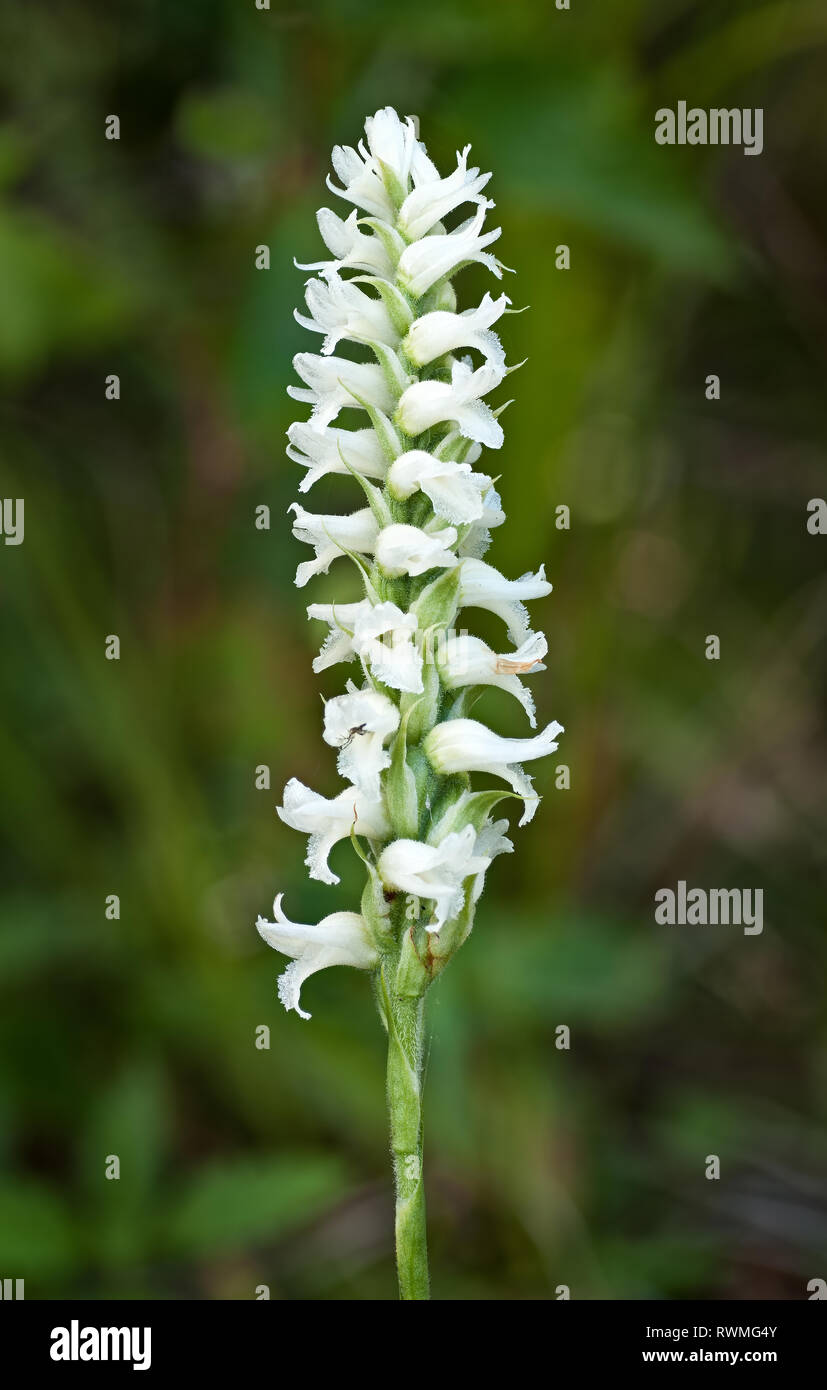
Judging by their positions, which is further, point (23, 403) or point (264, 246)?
point (23, 403)

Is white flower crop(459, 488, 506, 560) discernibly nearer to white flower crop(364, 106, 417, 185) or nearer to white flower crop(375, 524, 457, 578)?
white flower crop(375, 524, 457, 578)

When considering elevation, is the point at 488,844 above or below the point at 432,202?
below

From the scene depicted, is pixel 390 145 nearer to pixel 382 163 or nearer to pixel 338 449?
pixel 382 163

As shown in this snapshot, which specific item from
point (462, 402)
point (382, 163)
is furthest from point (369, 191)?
point (462, 402)

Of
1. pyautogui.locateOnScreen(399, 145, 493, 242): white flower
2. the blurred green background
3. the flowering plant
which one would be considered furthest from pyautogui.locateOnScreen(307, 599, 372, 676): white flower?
the blurred green background
